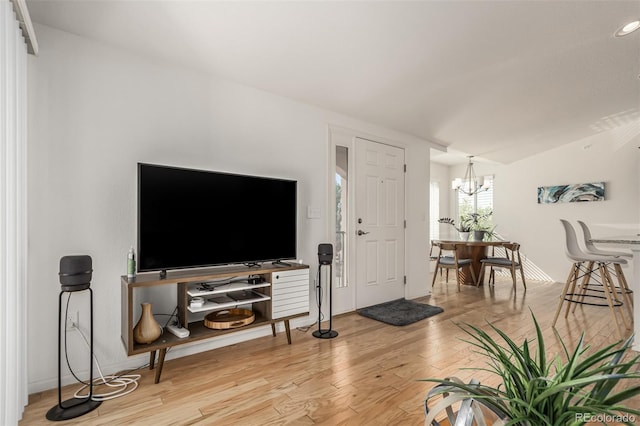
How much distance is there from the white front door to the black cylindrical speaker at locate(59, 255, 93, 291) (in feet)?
8.81

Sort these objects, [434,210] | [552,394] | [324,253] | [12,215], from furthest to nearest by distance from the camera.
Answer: [434,210], [324,253], [12,215], [552,394]

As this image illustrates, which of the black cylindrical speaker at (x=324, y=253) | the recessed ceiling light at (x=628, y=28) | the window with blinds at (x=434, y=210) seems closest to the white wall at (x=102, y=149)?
the black cylindrical speaker at (x=324, y=253)

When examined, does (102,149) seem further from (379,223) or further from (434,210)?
(434,210)

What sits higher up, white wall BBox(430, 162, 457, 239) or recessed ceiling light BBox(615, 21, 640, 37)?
recessed ceiling light BBox(615, 21, 640, 37)

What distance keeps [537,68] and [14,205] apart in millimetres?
3942

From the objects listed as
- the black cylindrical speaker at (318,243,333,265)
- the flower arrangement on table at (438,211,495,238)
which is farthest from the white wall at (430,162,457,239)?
the black cylindrical speaker at (318,243,333,265)

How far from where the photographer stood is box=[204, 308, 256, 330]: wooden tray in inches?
94.1

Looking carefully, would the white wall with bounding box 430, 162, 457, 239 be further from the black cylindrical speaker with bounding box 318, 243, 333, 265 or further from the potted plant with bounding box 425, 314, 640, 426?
the potted plant with bounding box 425, 314, 640, 426

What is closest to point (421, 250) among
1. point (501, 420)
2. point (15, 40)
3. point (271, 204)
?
point (271, 204)

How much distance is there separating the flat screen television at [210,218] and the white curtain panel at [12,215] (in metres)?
0.59

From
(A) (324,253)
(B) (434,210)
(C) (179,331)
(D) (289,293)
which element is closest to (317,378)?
(D) (289,293)

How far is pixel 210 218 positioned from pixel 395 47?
1866 millimetres

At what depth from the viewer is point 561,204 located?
19.6ft

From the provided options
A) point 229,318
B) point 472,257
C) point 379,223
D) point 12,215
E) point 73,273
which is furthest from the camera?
point 472,257
